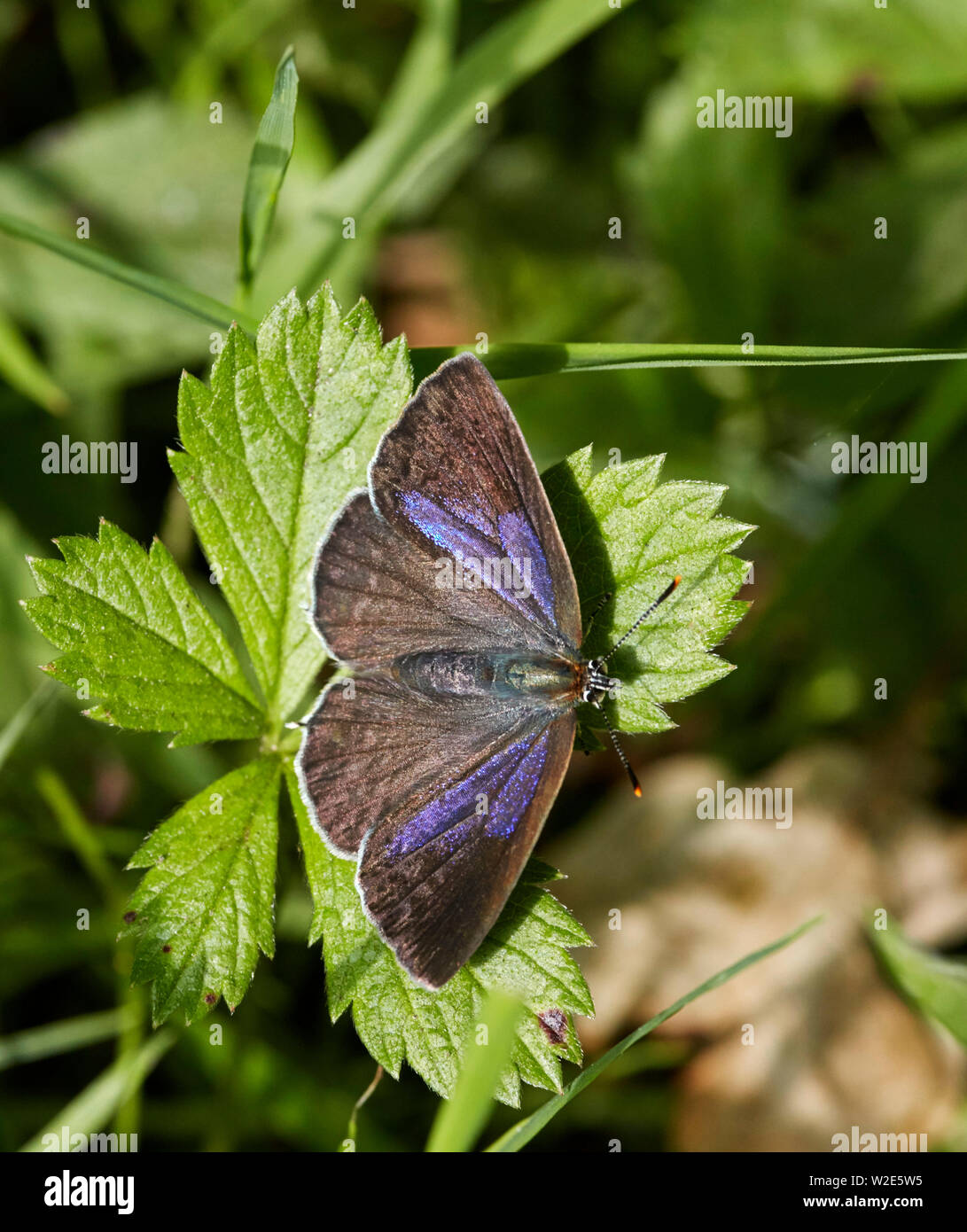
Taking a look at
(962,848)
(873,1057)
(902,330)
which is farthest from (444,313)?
(873,1057)

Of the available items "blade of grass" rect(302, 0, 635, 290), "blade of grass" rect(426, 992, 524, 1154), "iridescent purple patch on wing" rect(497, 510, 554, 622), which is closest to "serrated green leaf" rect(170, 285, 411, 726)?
"iridescent purple patch on wing" rect(497, 510, 554, 622)

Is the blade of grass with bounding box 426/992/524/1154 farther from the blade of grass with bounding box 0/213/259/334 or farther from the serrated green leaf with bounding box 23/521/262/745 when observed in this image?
the blade of grass with bounding box 0/213/259/334

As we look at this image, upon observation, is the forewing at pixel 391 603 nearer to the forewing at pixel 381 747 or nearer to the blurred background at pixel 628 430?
the forewing at pixel 381 747

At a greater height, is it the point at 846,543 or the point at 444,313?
the point at 444,313

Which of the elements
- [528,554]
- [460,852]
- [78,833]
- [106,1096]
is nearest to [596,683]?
[528,554]

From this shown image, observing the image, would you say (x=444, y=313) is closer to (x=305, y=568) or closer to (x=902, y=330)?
(x=902, y=330)

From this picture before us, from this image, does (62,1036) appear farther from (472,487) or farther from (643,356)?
(643,356)
